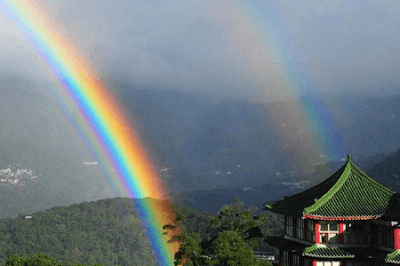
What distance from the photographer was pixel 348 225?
1104 inches

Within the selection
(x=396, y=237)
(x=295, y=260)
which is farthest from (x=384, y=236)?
(x=295, y=260)

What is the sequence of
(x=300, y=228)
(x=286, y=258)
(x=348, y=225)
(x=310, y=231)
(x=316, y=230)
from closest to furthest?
(x=316, y=230) → (x=348, y=225) → (x=310, y=231) → (x=300, y=228) → (x=286, y=258)

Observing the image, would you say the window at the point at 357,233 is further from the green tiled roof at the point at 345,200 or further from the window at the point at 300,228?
the window at the point at 300,228

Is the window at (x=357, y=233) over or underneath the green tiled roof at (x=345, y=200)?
underneath

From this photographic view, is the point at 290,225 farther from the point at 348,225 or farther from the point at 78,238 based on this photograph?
the point at 78,238

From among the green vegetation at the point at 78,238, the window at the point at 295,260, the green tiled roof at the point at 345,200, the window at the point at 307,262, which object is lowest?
the window at the point at 307,262

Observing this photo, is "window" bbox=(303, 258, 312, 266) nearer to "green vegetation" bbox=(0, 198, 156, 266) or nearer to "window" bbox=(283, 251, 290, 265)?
"window" bbox=(283, 251, 290, 265)

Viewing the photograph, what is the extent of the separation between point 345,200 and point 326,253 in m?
2.99

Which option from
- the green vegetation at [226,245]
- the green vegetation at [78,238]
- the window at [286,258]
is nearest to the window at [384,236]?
the window at [286,258]

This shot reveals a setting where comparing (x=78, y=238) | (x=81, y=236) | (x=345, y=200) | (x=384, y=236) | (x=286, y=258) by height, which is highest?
(x=81, y=236)

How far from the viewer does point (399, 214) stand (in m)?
26.4

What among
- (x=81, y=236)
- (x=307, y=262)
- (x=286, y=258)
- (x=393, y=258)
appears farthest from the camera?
(x=81, y=236)

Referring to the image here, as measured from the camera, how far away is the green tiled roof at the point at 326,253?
2725cm

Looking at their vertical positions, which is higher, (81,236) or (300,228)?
(81,236)
